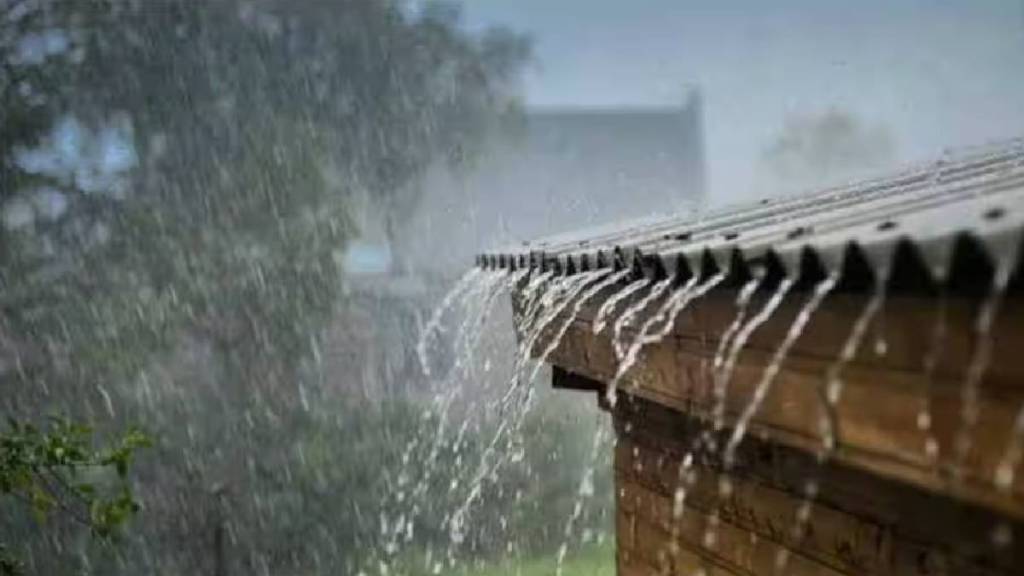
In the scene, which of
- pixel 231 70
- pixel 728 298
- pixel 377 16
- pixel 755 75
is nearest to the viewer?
pixel 728 298

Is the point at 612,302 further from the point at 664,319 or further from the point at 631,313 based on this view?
the point at 664,319

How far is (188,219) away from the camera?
1530cm

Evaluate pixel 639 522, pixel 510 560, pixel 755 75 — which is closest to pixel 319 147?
pixel 510 560

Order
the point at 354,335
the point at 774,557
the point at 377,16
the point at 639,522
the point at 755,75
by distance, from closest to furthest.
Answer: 1. the point at 774,557
2. the point at 639,522
3. the point at 354,335
4. the point at 377,16
5. the point at 755,75

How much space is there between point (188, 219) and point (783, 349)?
1458 centimetres

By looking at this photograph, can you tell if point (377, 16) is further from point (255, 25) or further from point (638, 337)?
point (638, 337)

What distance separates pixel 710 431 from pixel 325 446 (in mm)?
12127

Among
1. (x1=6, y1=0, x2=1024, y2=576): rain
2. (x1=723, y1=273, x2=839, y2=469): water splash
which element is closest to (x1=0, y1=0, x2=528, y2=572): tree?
(x1=6, y1=0, x2=1024, y2=576): rain

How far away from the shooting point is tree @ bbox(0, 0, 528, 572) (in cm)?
1373

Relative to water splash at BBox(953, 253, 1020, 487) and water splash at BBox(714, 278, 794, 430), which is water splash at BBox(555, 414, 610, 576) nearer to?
water splash at BBox(714, 278, 794, 430)

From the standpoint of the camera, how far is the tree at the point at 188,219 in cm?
1373

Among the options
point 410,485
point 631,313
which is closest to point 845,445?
point 631,313

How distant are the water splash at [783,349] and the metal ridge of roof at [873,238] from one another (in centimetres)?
2

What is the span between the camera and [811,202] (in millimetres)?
3010
